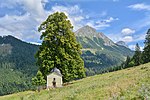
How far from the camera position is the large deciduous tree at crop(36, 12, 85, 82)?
43.5 meters

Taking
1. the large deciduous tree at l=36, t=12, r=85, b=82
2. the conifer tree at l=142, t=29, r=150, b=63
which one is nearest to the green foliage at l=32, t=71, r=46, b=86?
the large deciduous tree at l=36, t=12, r=85, b=82

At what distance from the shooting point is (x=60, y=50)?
43438 millimetres

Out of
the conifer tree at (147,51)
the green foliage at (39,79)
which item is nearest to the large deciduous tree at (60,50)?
the green foliage at (39,79)

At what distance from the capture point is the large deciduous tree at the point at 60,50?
43.5 metres

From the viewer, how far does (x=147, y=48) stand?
105 meters

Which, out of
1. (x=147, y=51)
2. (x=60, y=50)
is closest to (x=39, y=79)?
(x=60, y=50)

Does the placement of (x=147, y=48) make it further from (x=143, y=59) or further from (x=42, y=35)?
(x=42, y=35)

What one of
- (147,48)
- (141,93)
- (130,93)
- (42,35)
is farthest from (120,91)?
(147,48)

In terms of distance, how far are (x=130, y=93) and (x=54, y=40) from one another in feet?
95.1

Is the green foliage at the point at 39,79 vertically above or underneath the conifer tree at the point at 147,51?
underneath

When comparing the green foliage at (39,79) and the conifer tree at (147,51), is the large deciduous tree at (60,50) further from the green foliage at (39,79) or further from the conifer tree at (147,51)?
the conifer tree at (147,51)

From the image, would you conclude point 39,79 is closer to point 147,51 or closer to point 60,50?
point 60,50

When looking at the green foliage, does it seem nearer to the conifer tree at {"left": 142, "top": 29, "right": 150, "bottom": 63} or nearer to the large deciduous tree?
the large deciduous tree

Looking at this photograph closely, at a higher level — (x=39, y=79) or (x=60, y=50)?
(x=60, y=50)
